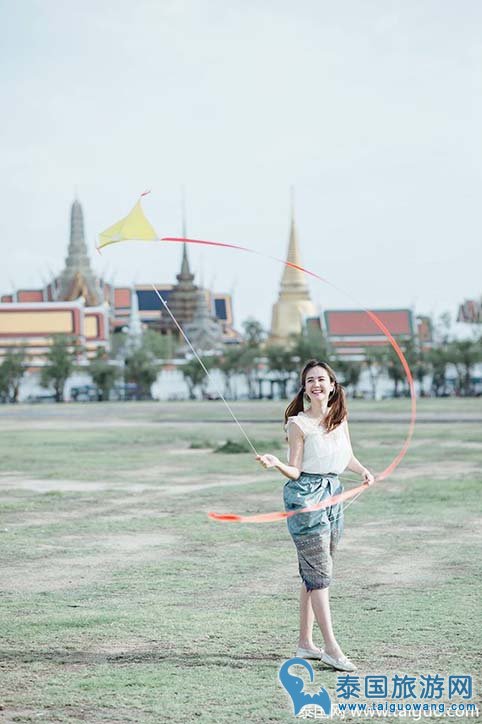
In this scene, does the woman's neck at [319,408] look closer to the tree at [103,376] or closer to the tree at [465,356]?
the tree at [103,376]

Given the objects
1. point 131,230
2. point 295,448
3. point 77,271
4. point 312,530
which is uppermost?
point 77,271

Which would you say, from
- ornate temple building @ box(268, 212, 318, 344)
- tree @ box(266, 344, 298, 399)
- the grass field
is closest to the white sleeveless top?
the grass field

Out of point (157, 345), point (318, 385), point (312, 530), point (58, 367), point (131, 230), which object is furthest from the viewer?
point (157, 345)

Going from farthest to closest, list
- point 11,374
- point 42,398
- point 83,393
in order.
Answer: point 83,393
point 42,398
point 11,374

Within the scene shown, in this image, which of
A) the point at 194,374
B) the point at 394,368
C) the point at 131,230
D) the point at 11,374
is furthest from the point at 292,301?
the point at 131,230

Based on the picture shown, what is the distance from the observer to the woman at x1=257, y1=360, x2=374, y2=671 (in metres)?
5.70

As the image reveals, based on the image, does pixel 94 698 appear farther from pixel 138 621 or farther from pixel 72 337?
pixel 72 337

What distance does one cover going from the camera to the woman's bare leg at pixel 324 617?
224 inches

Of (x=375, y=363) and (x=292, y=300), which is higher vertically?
(x=292, y=300)

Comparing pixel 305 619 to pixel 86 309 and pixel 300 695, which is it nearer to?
pixel 300 695

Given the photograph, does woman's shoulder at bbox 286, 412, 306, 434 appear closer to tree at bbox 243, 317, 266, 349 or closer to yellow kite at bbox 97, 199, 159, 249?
yellow kite at bbox 97, 199, 159, 249

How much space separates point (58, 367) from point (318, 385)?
53.1 metres

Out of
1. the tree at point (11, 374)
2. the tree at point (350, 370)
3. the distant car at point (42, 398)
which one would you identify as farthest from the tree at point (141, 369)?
the tree at point (350, 370)

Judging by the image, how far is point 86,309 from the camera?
70438 mm
